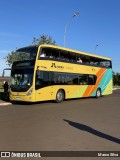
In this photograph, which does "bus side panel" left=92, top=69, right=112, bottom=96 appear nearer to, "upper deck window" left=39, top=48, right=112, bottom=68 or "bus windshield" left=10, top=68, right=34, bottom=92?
"upper deck window" left=39, top=48, right=112, bottom=68

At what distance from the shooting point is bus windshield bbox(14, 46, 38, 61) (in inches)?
784

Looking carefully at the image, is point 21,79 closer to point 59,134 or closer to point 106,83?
point 59,134

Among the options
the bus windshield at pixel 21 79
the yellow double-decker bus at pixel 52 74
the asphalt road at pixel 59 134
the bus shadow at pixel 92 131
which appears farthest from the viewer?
the yellow double-decker bus at pixel 52 74

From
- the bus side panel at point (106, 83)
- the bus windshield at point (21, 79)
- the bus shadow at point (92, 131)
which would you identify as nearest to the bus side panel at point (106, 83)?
the bus side panel at point (106, 83)

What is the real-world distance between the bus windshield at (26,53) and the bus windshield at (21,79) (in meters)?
0.84

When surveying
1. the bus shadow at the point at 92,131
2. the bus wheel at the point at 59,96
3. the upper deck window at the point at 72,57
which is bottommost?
the bus shadow at the point at 92,131

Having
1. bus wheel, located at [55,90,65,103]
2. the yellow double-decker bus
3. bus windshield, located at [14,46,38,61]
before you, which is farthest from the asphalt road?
bus wheel, located at [55,90,65,103]

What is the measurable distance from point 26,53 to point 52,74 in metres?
2.26

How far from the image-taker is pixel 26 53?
20.5 meters

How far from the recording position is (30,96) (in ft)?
63.6

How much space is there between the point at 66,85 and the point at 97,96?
19.3 ft

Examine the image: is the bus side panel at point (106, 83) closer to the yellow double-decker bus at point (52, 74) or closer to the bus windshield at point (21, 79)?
the yellow double-decker bus at point (52, 74)

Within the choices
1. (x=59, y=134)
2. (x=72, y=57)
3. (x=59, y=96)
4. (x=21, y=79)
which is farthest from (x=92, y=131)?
(x=72, y=57)

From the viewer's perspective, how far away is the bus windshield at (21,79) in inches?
769
